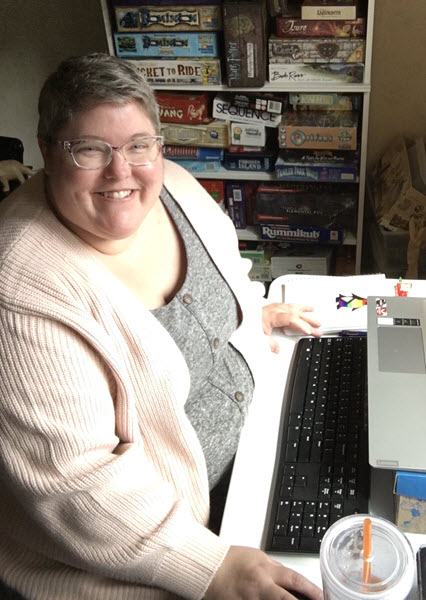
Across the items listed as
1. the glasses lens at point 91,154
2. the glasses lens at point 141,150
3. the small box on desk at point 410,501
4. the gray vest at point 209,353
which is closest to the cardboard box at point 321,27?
the gray vest at point 209,353

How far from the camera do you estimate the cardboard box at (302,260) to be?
2469 millimetres

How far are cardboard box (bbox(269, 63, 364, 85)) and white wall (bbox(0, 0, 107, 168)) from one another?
0.86 metres

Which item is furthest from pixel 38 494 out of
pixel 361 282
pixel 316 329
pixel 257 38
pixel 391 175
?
pixel 391 175

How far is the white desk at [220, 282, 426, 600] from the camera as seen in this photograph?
2.71 ft

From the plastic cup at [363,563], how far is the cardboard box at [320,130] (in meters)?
1.71

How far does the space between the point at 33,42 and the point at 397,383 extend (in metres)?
2.20

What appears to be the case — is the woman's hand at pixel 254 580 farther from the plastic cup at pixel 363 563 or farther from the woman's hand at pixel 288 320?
the woman's hand at pixel 288 320

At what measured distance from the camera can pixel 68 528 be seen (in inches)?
34.9

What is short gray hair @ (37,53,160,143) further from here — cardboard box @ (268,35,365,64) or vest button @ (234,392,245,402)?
cardboard box @ (268,35,365,64)

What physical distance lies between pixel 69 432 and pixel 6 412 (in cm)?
9

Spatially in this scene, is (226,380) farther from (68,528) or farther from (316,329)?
(68,528)

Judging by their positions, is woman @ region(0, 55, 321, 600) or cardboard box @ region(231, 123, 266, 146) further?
cardboard box @ region(231, 123, 266, 146)

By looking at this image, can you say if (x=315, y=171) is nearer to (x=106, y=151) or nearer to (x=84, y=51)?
(x=84, y=51)

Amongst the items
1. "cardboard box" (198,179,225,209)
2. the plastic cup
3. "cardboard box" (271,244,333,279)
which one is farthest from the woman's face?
"cardboard box" (271,244,333,279)
